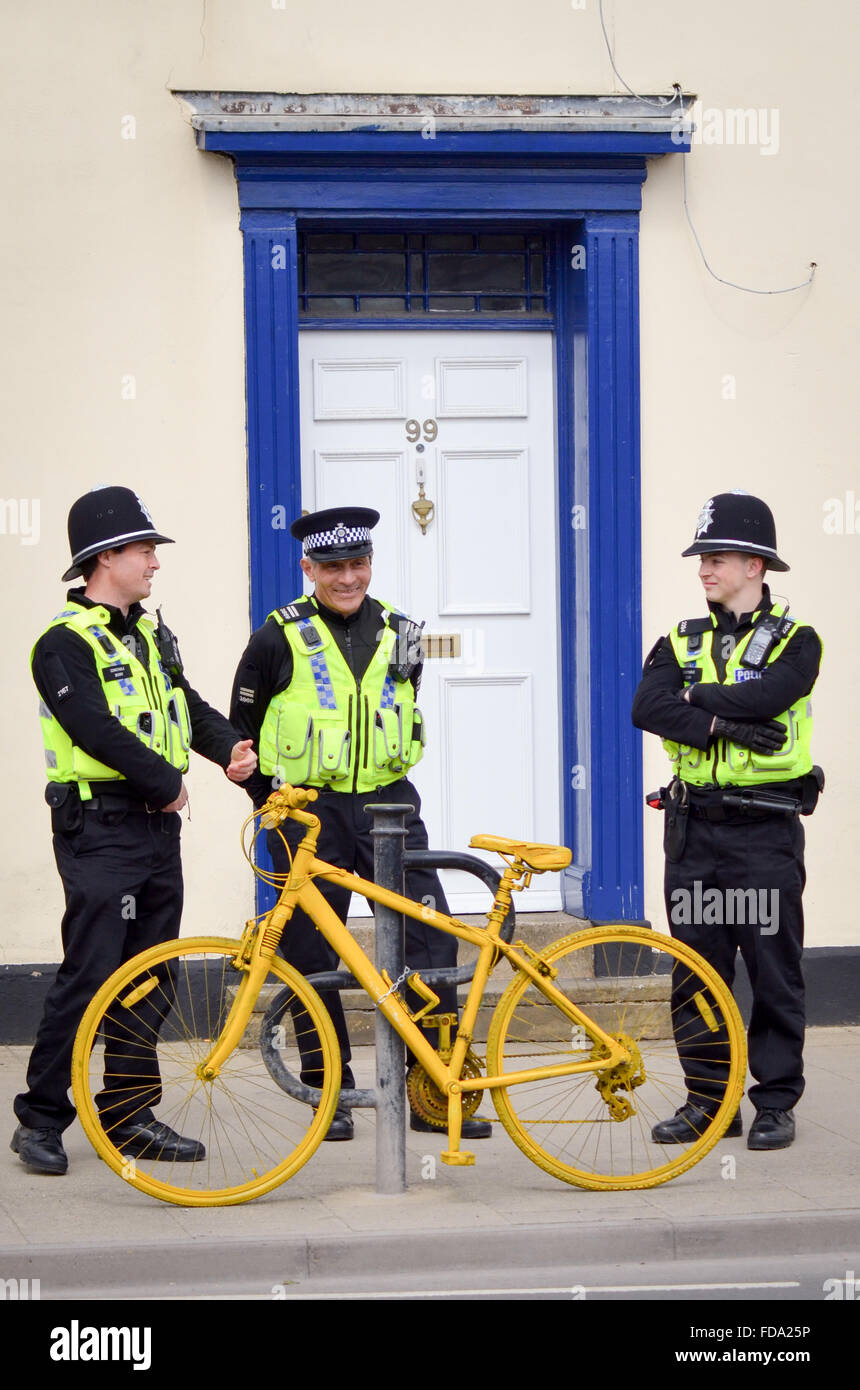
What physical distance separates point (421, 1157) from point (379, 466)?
345cm

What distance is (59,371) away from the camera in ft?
25.1

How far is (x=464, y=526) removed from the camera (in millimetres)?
8195

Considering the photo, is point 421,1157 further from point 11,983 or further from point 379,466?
point 379,466

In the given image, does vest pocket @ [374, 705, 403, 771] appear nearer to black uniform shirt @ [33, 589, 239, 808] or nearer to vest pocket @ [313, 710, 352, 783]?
vest pocket @ [313, 710, 352, 783]

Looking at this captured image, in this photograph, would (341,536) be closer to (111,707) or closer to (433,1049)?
(111,707)

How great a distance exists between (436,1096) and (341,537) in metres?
1.87

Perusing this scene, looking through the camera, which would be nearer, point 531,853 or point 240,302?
point 531,853

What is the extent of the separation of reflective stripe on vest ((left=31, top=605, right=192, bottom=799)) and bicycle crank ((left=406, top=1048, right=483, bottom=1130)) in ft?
4.23

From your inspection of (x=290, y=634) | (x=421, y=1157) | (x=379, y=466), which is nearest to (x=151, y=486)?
(x=379, y=466)

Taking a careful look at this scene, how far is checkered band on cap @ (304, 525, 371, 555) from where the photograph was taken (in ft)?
19.5

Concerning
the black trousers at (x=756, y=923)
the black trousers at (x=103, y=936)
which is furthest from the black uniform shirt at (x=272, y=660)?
the black trousers at (x=756, y=923)

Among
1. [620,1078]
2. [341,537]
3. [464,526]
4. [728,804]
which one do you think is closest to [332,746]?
[341,537]

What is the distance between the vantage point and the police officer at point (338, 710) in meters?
5.96

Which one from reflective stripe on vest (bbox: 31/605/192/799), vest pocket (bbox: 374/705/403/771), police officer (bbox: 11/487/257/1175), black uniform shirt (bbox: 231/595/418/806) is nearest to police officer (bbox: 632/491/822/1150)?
vest pocket (bbox: 374/705/403/771)
